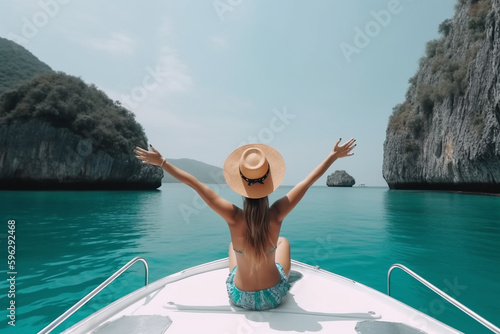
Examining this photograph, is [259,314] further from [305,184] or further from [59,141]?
[59,141]

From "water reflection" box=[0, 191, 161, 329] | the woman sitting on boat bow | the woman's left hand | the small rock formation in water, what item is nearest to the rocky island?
"water reflection" box=[0, 191, 161, 329]

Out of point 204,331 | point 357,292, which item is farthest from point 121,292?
point 357,292

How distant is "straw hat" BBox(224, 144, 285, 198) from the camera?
185 cm

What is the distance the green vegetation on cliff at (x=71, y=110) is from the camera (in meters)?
37.8

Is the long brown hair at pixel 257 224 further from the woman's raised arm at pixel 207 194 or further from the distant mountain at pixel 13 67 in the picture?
the distant mountain at pixel 13 67

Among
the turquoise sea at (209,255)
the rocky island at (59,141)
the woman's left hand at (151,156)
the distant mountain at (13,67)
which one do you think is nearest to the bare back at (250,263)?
the woman's left hand at (151,156)

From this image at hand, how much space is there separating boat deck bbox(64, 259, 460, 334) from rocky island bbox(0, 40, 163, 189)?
44555 millimetres

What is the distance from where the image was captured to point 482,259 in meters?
6.13

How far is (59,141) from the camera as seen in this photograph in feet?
127

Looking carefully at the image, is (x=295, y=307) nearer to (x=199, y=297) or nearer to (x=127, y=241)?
(x=199, y=297)

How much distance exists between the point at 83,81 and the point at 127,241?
5338cm

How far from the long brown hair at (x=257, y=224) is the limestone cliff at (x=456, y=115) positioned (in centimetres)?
2810

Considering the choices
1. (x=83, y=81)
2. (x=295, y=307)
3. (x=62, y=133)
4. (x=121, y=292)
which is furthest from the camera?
(x=83, y=81)

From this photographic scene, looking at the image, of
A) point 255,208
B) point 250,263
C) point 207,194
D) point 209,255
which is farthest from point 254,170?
point 209,255
